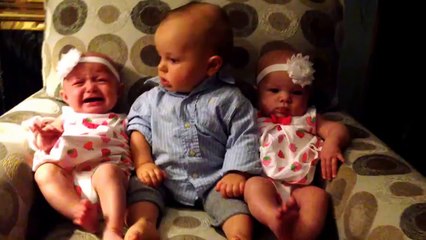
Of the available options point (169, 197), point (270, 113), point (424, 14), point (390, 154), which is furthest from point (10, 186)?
point (424, 14)

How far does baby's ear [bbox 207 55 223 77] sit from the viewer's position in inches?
52.4

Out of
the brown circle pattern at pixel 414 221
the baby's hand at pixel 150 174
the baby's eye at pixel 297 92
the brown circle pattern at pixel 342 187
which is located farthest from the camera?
the baby's eye at pixel 297 92

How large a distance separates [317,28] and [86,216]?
2.46ft

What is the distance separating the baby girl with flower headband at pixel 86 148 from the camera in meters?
1.15

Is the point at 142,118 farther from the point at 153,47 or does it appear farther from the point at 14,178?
the point at 14,178

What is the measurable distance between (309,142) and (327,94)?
0.20m

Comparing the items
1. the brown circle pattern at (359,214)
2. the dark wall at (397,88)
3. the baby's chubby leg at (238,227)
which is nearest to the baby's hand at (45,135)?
the baby's chubby leg at (238,227)

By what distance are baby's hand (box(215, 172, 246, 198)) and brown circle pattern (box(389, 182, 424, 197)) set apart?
322 mm

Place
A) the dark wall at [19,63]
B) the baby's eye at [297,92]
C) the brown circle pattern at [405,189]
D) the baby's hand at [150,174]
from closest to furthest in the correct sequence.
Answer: the brown circle pattern at [405,189]
the baby's hand at [150,174]
the baby's eye at [297,92]
the dark wall at [19,63]

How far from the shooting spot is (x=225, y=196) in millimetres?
1225

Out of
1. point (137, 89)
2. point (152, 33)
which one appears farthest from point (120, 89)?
point (152, 33)

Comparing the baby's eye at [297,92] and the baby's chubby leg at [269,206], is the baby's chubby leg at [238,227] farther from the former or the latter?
the baby's eye at [297,92]

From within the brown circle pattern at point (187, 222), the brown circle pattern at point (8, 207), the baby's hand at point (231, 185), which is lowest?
the brown circle pattern at point (187, 222)

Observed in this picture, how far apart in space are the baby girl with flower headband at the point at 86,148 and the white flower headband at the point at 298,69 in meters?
0.39
